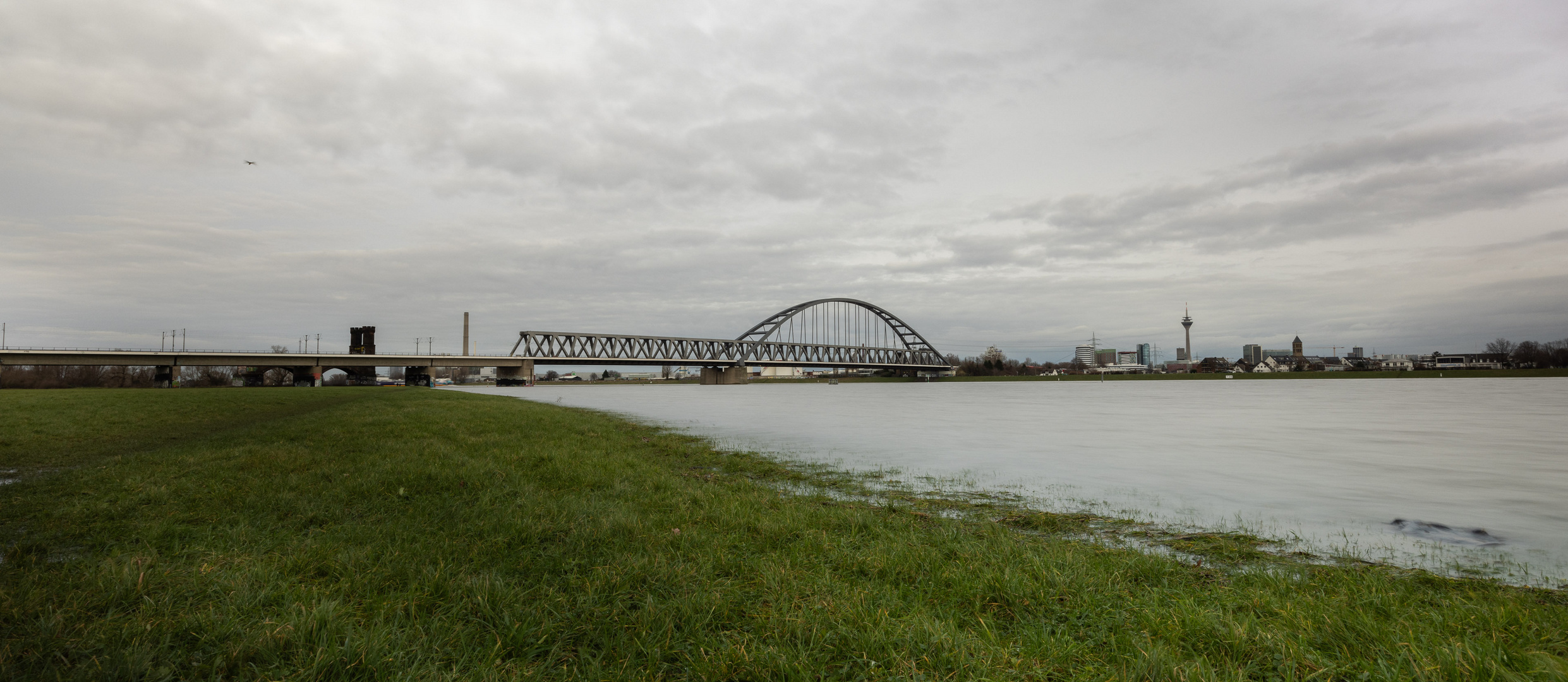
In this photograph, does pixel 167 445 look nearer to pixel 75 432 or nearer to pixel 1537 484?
pixel 75 432

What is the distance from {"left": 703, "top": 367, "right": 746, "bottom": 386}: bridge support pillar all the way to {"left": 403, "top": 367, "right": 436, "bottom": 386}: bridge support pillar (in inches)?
1931

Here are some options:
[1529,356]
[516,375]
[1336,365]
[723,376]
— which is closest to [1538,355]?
[1529,356]

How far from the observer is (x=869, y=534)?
22.3 ft

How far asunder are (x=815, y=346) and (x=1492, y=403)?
111m

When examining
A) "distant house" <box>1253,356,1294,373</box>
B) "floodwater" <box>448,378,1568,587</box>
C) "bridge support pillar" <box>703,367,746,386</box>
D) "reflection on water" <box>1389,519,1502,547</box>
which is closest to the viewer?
"reflection on water" <box>1389,519,1502,547</box>

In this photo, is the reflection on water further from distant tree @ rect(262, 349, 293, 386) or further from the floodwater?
distant tree @ rect(262, 349, 293, 386)

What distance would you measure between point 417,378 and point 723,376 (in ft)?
177

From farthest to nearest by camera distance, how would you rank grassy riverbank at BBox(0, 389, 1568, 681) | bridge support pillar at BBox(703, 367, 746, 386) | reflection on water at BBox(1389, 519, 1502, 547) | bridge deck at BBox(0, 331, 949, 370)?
bridge support pillar at BBox(703, 367, 746, 386) < bridge deck at BBox(0, 331, 949, 370) < reflection on water at BBox(1389, 519, 1502, 547) < grassy riverbank at BBox(0, 389, 1568, 681)

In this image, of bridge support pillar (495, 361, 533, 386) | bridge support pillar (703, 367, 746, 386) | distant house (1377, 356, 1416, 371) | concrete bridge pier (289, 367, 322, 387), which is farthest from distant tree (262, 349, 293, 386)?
distant house (1377, 356, 1416, 371)

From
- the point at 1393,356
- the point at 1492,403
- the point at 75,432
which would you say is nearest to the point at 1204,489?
the point at 75,432

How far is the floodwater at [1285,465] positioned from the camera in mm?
7730

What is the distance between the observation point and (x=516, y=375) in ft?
394

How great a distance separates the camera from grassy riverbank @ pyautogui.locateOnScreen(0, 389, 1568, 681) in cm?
338

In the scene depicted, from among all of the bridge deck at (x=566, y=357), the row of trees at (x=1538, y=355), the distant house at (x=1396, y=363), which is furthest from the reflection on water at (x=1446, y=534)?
the distant house at (x=1396, y=363)
